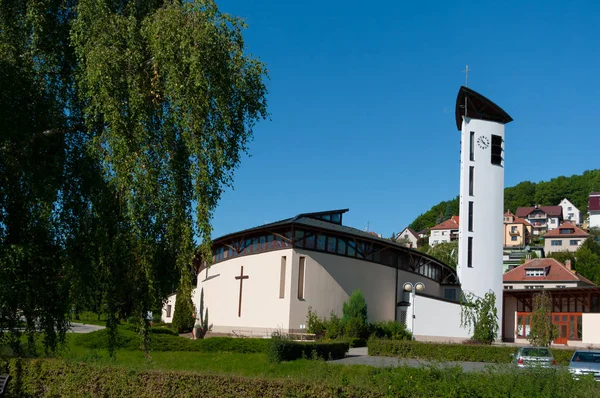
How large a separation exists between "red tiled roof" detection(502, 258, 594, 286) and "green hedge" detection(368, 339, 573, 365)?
43.0 metres

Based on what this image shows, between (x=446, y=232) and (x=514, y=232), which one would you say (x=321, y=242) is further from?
(x=514, y=232)

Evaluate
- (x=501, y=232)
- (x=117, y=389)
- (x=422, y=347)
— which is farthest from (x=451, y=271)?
(x=117, y=389)

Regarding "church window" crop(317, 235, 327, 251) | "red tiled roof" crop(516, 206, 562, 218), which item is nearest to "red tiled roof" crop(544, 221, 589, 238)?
"red tiled roof" crop(516, 206, 562, 218)

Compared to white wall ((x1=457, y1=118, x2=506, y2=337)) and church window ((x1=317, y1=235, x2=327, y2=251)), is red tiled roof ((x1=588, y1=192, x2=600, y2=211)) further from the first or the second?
church window ((x1=317, y1=235, x2=327, y2=251))

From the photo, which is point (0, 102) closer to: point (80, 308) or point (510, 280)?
point (80, 308)

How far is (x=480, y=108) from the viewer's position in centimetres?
4628

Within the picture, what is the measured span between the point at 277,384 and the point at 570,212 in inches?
5731

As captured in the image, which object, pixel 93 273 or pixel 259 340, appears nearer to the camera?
pixel 93 273

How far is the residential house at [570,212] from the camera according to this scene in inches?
5551

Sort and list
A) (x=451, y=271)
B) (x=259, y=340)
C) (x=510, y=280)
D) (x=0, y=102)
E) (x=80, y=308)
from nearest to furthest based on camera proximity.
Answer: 1. (x=0, y=102)
2. (x=80, y=308)
3. (x=259, y=340)
4. (x=451, y=271)
5. (x=510, y=280)

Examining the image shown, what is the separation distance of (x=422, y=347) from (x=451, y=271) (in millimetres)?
21742

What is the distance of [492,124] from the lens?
45.9 meters

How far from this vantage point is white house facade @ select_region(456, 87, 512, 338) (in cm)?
4466

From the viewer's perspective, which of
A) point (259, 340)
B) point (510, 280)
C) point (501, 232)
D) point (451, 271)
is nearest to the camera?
point (259, 340)
